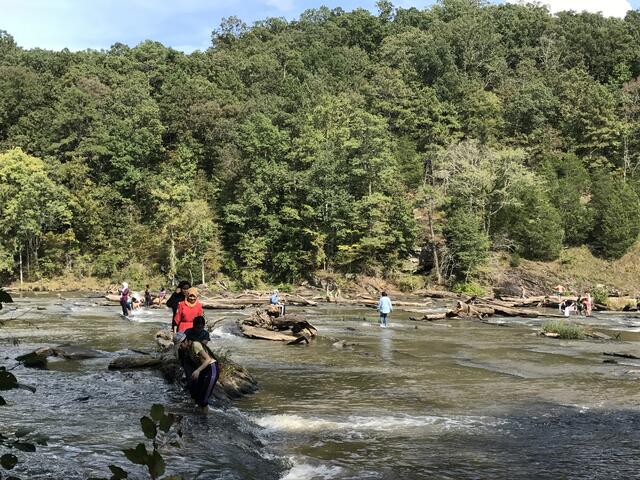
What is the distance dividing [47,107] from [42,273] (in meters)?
23.4

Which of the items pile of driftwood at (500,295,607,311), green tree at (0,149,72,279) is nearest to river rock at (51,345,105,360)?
pile of driftwood at (500,295,607,311)

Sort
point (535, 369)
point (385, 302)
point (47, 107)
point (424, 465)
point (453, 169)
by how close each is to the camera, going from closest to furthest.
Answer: point (424, 465) < point (535, 369) < point (385, 302) < point (453, 169) < point (47, 107)

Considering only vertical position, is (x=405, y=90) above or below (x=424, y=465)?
above

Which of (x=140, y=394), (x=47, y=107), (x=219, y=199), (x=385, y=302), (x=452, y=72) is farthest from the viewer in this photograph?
(x=452, y=72)

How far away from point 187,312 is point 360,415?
3.62 meters

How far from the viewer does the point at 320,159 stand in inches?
1978

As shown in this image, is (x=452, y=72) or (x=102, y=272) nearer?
(x=102, y=272)

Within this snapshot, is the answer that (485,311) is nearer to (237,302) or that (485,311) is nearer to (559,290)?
(559,290)

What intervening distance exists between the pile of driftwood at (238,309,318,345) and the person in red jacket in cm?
881

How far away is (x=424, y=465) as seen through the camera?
25.2 ft

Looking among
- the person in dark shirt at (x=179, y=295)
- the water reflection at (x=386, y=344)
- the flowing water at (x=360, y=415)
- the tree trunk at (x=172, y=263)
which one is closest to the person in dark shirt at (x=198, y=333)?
the flowing water at (x=360, y=415)

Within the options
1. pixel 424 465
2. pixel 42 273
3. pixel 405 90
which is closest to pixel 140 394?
pixel 424 465

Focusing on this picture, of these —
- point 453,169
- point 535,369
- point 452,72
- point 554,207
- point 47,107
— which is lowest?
point 535,369

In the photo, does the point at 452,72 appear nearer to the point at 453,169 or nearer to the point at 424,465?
the point at 453,169
